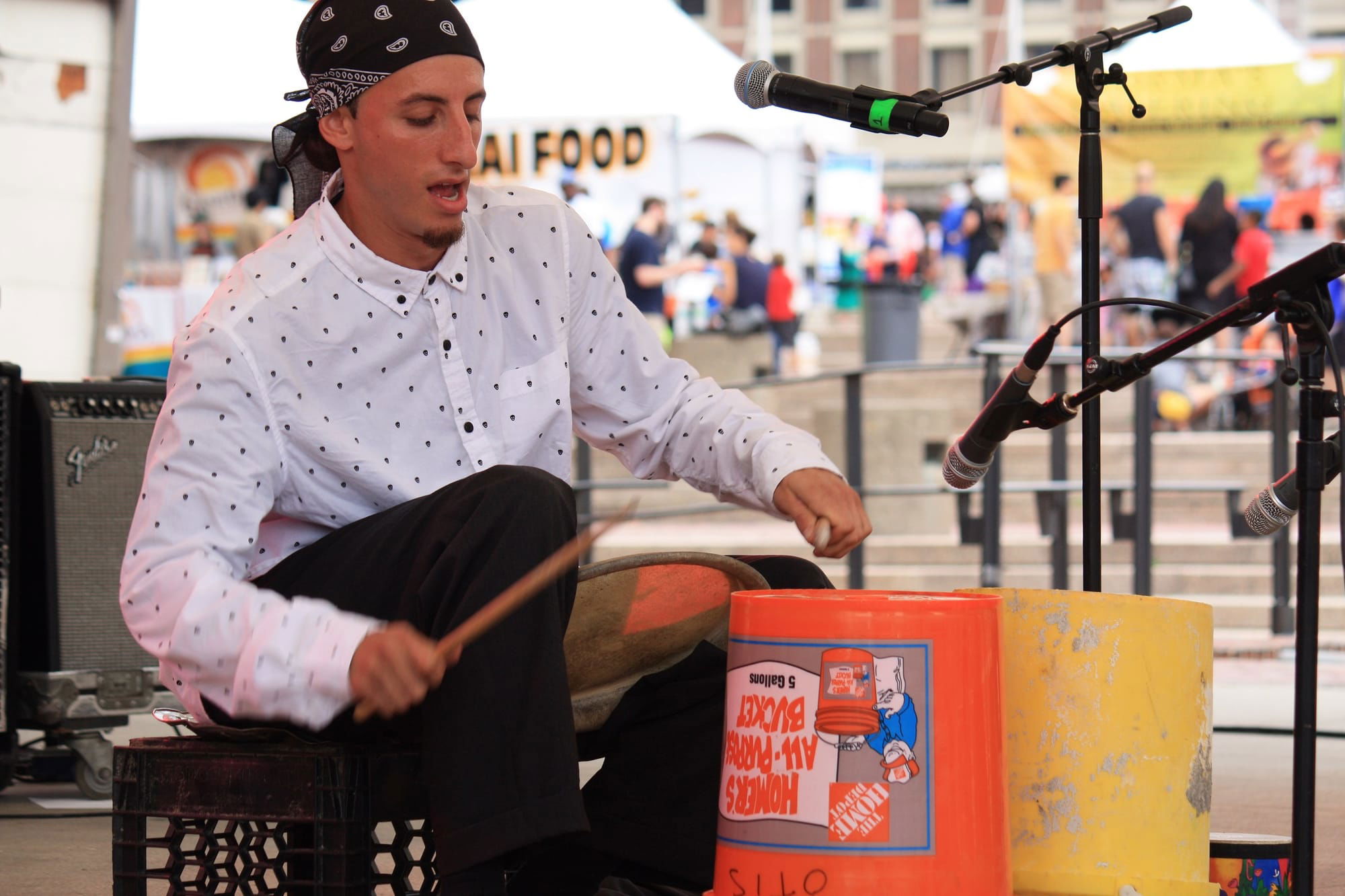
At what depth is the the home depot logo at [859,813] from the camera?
174 centimetres

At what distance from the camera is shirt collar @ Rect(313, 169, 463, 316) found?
2.14m

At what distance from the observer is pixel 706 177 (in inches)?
491

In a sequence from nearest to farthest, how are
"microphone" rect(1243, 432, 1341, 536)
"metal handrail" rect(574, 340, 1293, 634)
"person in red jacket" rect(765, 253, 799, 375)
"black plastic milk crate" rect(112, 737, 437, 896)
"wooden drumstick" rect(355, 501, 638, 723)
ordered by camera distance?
"wooden drumstick" rect(355, 501, 638, 723), "black plastic milk crate" rect(112, 737, 437, 896), "microphone" rect(1243, 432, 1341, 536), "metal handrail" rect(574, 340, 1293, 634), "person in red jacket" rect(765, 253, 799, 375)

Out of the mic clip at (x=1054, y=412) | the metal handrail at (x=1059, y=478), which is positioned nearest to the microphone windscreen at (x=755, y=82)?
the mic clip at (x=1054, y=412)

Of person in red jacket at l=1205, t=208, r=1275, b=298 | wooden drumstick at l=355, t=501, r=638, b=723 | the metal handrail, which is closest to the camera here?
wooden drumstick at l=355, t=501, r=638, b=723

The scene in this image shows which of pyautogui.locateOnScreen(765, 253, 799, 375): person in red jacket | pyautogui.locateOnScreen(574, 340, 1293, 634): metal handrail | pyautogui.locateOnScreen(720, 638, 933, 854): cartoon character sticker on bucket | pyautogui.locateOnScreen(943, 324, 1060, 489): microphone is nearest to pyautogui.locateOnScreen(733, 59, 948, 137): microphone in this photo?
pyautogui.locateOnScreen(943, 324, 1060, 489): microphone

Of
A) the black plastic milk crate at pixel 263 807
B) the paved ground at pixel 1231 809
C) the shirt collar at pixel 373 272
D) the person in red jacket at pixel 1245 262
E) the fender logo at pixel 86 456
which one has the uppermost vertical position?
the person in red jacket at pixel 1245 262

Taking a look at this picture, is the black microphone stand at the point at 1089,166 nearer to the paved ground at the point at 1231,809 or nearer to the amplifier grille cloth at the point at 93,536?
the paved ground at the point at 1231,809

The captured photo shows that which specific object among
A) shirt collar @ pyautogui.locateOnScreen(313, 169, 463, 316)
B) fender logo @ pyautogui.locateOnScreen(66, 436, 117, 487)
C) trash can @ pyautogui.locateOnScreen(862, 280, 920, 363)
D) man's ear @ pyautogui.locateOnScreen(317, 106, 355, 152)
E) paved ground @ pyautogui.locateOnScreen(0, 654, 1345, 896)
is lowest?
paved ground @ pyautogui.locateOnScreen(0, 654, 1345, 896)

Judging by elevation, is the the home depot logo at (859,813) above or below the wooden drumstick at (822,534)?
below

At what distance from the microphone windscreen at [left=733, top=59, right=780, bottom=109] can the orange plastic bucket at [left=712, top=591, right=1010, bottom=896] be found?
772 millimetres

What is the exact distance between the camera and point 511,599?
69.1 inches

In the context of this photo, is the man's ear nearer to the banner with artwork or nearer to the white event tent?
the white event tent

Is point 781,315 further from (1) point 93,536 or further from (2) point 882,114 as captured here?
(2) point 882,114
